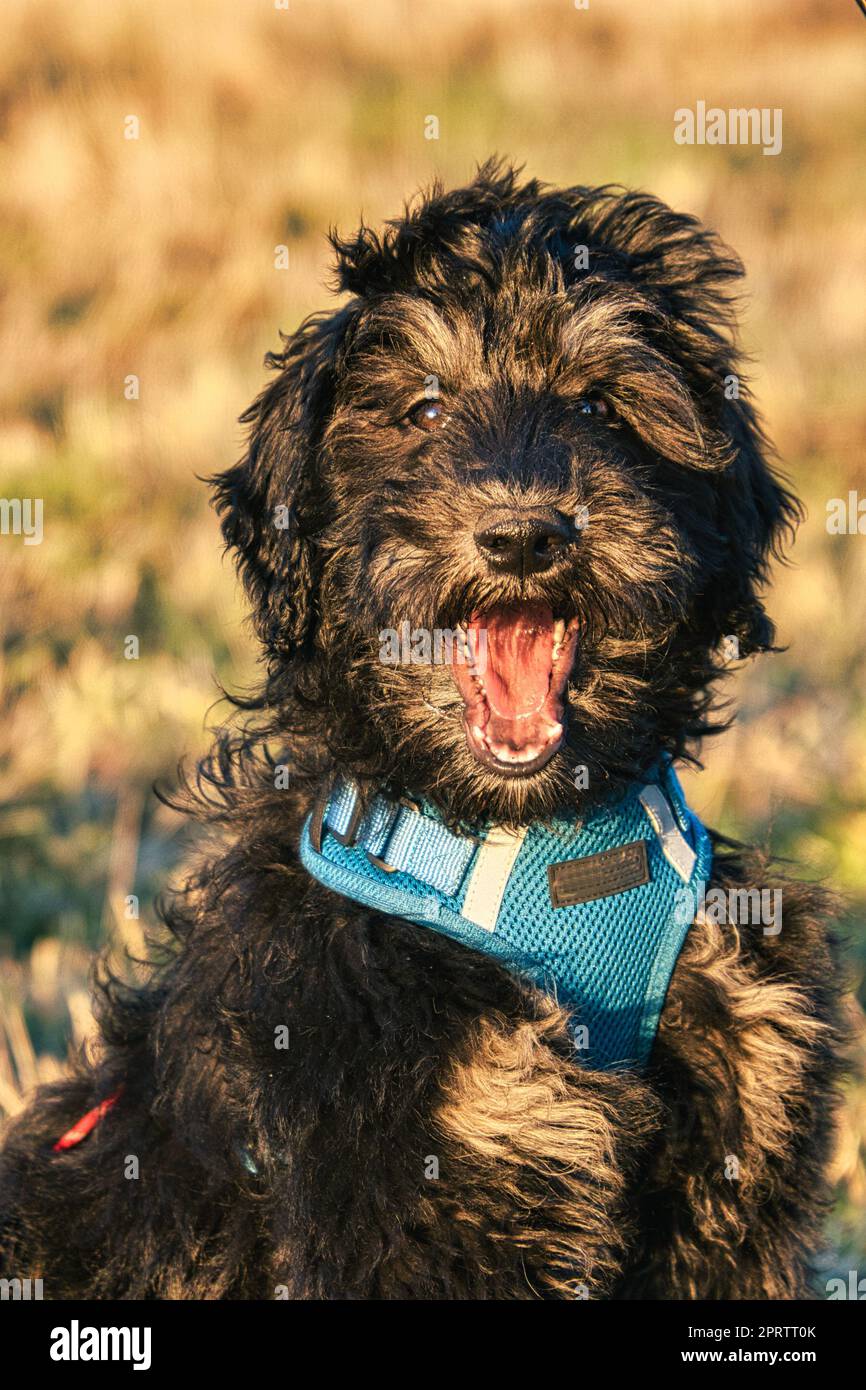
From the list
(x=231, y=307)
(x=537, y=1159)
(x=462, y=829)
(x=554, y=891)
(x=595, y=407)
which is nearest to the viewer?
(x=537, y=1159)

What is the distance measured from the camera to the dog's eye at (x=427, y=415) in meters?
4.25

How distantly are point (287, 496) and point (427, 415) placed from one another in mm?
410

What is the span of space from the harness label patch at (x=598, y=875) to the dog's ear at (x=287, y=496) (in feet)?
2.95

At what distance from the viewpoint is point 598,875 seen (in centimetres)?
407

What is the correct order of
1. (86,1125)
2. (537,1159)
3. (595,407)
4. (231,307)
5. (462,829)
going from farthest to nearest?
(231,307) < (86,1125) < (595,407) < (462,829) < (537,1159)

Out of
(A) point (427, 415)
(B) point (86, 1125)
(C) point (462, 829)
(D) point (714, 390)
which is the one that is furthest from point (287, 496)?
(B) point (86, 1125)

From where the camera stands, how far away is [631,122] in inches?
566

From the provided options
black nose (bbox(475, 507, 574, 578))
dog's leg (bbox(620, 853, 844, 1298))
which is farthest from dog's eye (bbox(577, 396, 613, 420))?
dog's leg (bbox(620, 853, 844, 1298))

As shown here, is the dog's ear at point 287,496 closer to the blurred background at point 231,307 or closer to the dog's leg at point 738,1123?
the dog's leg at point 738,1123

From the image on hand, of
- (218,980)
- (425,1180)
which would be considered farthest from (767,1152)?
(218,980)

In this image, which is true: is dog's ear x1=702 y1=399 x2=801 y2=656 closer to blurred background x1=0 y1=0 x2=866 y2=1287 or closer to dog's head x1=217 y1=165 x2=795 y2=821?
dog's head x1=217 y1=165 x2=795 y2=821

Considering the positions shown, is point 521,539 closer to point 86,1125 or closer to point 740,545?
point 740,545

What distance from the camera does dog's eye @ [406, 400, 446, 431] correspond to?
→ 425cm

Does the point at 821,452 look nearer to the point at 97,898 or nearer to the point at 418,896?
the point at 97,898
